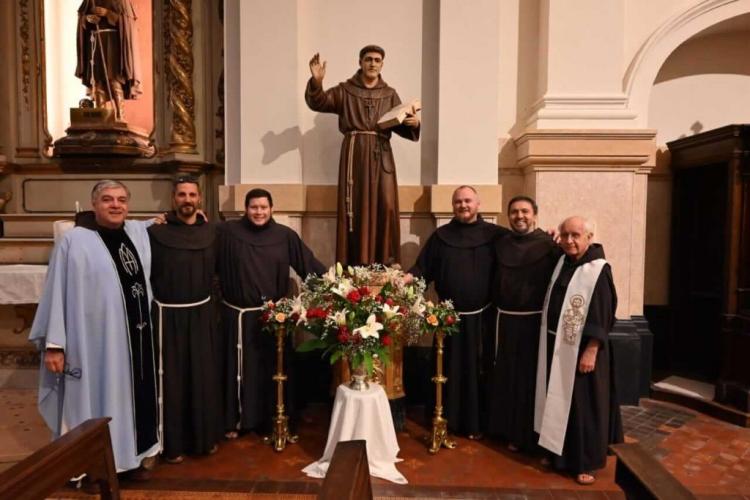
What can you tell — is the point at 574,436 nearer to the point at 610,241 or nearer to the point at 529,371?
the point at 529,371

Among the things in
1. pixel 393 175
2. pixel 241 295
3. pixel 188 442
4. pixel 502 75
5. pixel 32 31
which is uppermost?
pixel 32 31

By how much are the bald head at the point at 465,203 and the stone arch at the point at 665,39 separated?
208 centimetres

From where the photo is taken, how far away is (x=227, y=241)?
12.4 feet

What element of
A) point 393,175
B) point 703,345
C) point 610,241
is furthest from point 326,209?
point 703,345

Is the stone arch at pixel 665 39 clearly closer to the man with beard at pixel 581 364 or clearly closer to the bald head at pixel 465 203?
the bald head at pixel 465 203

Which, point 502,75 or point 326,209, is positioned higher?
point 502,75

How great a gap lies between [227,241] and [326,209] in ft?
3.99

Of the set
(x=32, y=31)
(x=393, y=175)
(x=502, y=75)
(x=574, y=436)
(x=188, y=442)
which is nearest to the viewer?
(x=574, y=436)

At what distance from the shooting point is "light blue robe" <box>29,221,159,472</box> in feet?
10.1

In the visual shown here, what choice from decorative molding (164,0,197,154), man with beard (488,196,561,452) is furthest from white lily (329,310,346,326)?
decorative molding (164,0,197,154)

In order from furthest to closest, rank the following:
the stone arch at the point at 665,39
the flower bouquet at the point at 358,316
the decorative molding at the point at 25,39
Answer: the decorative molding at the point at 25,39 → the stone arch at the point at 665,39 → the flower bouquet at the point at 358,316

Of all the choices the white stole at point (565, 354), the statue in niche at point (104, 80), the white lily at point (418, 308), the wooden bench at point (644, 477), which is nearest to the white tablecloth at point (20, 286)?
the statue in niche at point (104, 80)

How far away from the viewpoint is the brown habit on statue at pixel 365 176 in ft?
13.5

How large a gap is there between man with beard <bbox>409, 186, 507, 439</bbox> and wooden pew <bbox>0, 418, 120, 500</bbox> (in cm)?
245
